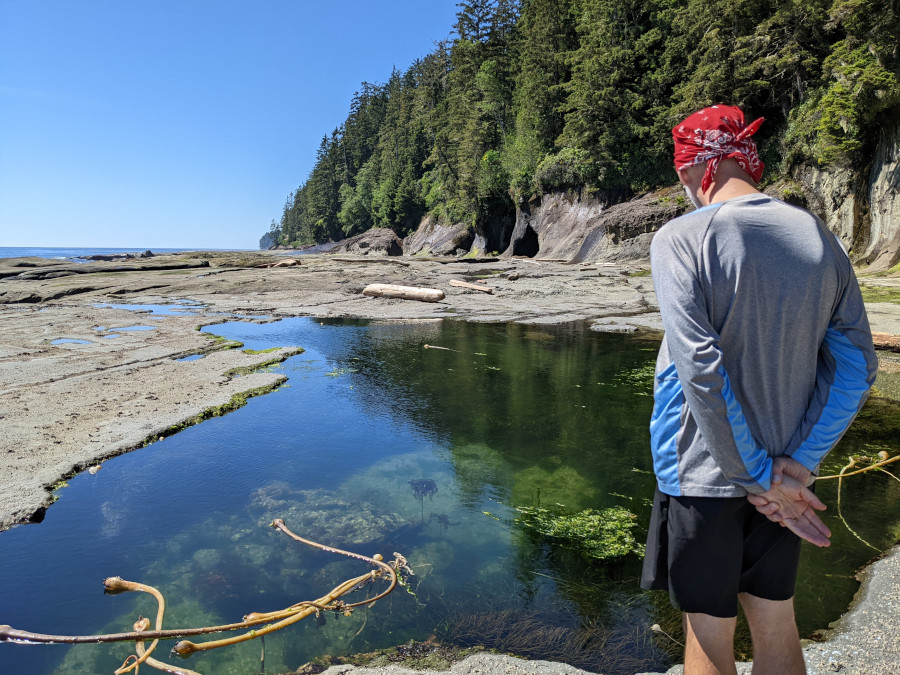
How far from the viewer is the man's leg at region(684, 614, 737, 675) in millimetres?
1608

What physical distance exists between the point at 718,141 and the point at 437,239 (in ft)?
184

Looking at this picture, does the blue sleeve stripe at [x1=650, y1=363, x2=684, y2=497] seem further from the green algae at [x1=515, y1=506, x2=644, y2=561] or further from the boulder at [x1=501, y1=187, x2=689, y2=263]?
the boulder at [x1=501, y1=187, x2=689, y2=263]

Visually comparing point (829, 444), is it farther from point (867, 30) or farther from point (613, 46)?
point (613, 46)

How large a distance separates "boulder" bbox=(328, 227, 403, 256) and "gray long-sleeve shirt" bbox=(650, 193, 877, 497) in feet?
208

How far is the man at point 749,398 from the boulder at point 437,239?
50681 millimetres

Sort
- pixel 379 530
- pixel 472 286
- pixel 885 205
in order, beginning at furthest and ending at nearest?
pixel 472 286 → pixel 885 205 → pixel 379 530

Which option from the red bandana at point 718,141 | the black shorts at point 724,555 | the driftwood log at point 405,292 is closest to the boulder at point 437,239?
the driftwood log at point 405,292

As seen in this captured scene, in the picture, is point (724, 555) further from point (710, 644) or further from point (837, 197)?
point (837, 197)

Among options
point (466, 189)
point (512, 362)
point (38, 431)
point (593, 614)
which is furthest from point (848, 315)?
point (466, 189)

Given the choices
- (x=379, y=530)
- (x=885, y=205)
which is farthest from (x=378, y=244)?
(x=379, y=530)

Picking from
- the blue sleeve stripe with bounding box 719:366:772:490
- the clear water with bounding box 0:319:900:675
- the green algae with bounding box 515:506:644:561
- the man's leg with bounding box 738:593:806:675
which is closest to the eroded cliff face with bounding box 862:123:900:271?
the clear water with bounding box 0:319:900:675

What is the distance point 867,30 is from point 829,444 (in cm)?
2330

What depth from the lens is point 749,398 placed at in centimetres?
159

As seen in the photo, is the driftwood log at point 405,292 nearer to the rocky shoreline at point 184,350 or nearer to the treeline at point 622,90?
the rocky shoreline at point 184,350
